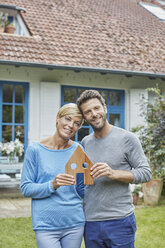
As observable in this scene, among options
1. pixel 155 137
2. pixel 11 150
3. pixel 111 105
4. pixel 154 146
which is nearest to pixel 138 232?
pixel 154 146

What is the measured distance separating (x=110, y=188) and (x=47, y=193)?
393 mm

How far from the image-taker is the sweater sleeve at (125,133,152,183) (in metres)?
2.08

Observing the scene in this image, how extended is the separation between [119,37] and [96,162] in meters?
8.37

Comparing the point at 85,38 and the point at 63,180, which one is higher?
the point at 85,38

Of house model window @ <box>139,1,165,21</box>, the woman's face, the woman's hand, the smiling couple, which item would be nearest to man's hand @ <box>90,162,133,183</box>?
the smiling couple

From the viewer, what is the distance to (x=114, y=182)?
215 cm

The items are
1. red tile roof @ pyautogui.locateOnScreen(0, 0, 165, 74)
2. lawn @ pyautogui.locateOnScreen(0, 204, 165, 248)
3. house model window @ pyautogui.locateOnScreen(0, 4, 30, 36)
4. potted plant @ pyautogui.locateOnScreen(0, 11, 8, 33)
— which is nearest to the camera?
lawn @ pyautogui.locateOnScreen(0, 204, 165, 248)

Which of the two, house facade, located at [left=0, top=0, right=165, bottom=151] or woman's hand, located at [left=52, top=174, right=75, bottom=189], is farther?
house facade, located at [left=0, top=0, right=165, bottom=151]

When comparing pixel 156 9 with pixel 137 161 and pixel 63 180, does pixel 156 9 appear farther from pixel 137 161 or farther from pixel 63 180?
pixel 63 180

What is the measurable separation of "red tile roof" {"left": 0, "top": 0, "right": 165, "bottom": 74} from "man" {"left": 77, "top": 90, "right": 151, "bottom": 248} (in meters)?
5.67

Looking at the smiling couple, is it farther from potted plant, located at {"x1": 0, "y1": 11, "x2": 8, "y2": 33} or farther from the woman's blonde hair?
potted plant, located at {"x1": 0, "y1": 11, "x2": 8, "y2": 33}

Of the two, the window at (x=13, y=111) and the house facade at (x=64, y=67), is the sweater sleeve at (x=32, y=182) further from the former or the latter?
the window at (x=13, y=111)

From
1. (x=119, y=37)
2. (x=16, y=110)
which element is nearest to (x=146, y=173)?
(x=16, y=110)

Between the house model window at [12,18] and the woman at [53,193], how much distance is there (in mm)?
7187
